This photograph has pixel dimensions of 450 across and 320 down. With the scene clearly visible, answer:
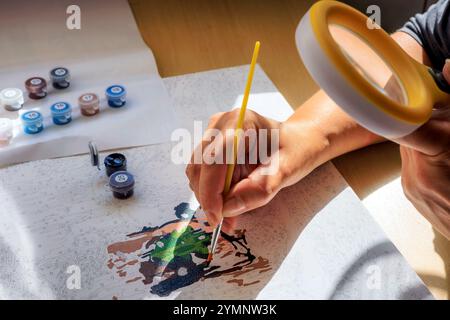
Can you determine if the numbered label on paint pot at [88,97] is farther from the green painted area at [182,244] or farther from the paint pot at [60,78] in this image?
the green painted area at [182,244]

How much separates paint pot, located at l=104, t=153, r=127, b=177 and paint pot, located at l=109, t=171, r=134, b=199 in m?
0.02

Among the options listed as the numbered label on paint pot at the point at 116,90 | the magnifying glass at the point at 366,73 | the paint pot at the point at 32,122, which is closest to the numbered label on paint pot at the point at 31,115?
the paint pot at the point at 32,122

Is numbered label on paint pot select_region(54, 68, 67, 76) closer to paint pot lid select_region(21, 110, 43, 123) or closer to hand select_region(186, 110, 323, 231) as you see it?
paint pot lid select_region(21, 110, 43, 123)

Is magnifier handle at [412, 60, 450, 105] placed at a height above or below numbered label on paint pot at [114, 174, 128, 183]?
above

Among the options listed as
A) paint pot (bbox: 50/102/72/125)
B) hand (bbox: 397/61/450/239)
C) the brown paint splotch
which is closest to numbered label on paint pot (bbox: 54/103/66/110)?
paint pot (bbox: 50/102/72/125)

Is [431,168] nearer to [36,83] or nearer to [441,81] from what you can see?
[441,81]

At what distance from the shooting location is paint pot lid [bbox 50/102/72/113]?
2.62 feet

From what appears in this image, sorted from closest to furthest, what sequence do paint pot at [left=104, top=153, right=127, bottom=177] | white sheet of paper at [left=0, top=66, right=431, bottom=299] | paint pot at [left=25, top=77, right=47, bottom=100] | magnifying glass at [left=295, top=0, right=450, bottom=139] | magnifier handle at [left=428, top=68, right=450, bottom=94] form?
1. magnifying glass at [left=295, top=0, right=450, bottom=139]
2. magnifier handle at [left=428, top=68, right=450, bottom=94]
3. white sheet of paper at [left=0, top=66, right=431, bottom=299]
4. paint pot at [left=104, top=153, right=127, bottom=177]
5. paint pot at [left=25, top=77, right=47, bottom=100]

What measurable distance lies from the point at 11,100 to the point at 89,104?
0.10m

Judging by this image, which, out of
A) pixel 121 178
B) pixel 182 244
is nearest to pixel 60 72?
pixel 121 178

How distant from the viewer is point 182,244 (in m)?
0.67

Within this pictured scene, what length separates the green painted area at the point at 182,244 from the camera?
2.17ft

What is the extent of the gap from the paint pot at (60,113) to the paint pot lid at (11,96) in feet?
0.17

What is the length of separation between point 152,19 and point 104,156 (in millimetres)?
328
